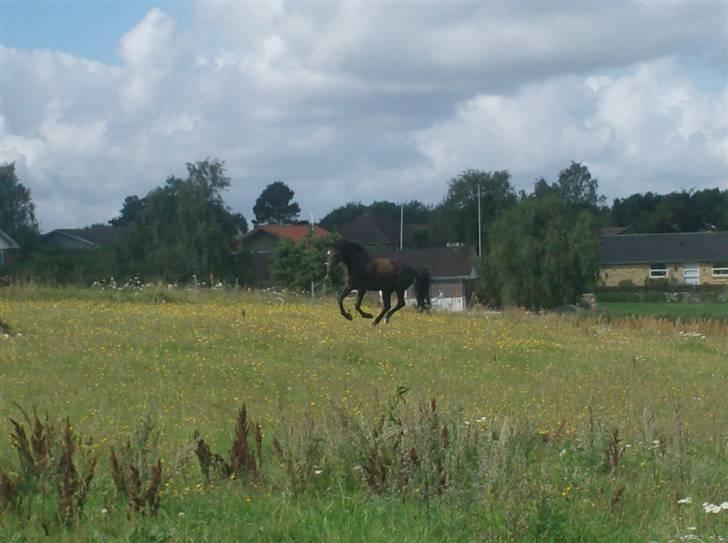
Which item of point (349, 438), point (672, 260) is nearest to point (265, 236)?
point (672, 260)

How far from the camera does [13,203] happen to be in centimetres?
8362

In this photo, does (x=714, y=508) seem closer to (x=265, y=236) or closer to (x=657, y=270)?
(x=265, y=236)

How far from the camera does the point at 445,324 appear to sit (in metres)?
26.4

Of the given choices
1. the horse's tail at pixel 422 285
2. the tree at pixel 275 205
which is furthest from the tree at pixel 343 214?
the horse's tail at pixel 422 285

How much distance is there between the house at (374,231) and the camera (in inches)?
3735

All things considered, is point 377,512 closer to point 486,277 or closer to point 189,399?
point 189,399

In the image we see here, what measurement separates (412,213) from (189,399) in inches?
4452

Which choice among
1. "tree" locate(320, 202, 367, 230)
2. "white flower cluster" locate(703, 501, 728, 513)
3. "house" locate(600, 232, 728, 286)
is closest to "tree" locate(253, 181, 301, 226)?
"tree" locate(320, 202, 367, 230)

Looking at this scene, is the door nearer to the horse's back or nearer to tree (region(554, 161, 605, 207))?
tree (region(554, 161, 605, 207))

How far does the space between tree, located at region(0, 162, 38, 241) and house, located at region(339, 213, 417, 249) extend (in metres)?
24.2

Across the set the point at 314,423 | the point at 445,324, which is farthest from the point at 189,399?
the point at 445,324

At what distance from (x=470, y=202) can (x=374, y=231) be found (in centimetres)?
932

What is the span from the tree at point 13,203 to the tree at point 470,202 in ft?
118

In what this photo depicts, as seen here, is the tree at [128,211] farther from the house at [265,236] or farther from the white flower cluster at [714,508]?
the white flower cluster at [714,508]
